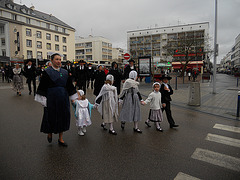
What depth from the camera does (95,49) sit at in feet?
236

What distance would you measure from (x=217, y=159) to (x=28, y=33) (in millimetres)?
47821

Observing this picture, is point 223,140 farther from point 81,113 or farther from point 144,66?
point 144,66

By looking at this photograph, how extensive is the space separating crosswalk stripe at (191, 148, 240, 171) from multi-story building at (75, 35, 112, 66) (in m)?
67.2

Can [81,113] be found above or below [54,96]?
below

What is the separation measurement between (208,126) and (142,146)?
279cm

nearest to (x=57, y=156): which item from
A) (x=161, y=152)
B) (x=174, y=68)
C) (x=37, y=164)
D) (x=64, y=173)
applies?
(x=37, y=164)

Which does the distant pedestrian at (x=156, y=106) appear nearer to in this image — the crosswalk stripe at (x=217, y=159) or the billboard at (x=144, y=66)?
the crosswalk stripe at (x=217, y=159)

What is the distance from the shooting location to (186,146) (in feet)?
13.3

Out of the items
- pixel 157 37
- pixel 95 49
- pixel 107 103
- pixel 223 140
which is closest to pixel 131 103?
pixel 107 103

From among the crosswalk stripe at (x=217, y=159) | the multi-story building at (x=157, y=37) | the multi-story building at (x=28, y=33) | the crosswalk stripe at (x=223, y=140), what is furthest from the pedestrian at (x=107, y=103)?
the multi-story building at (x=157, y=37)

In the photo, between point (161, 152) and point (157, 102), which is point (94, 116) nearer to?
point (157, 102)

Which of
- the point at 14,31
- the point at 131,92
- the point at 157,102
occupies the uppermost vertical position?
the point at 14,31

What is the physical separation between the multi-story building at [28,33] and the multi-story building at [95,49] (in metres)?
20.1

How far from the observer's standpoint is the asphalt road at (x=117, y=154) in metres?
2.95
